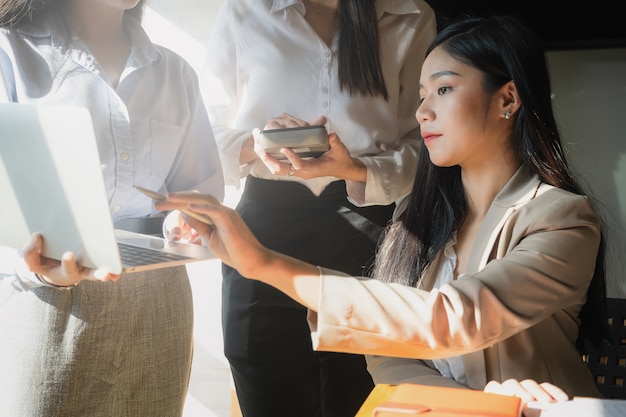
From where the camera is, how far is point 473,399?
991 mm

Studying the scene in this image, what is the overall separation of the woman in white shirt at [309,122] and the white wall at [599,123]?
0.65m

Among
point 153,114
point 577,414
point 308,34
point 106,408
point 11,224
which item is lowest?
point 106,408

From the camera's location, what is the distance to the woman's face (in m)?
1.59

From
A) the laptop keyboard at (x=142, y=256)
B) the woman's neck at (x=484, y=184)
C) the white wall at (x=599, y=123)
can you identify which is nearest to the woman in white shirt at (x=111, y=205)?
the laptop keyboard at (x=142, y=256)

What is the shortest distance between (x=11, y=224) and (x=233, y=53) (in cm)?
93

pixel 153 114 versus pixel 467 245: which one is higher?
pixel 153 114

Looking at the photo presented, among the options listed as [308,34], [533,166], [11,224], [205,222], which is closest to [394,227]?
[533,166]

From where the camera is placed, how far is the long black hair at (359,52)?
1.93 m

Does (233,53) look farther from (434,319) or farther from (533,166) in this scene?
(434,319)

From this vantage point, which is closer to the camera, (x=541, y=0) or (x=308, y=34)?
(x=308, y=34)

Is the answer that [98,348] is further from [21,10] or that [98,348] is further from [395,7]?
[395,7]

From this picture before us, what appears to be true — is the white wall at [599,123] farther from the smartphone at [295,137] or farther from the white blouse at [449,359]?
the smartphone at [295,137]

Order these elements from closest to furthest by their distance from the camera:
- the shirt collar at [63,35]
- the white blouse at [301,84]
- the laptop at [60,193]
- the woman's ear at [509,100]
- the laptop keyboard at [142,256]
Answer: the laptop at [60,193] < the laptop keyboard at [142,256] < the shirt collar at [63,35] < the woman's ear at [509,100] < the white blouse at [301,84]

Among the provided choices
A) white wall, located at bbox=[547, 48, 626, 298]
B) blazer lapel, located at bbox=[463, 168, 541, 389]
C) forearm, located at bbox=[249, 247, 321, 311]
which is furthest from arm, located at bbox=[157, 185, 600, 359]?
white wall, located at bbox=[547, 48, 626, 298]
